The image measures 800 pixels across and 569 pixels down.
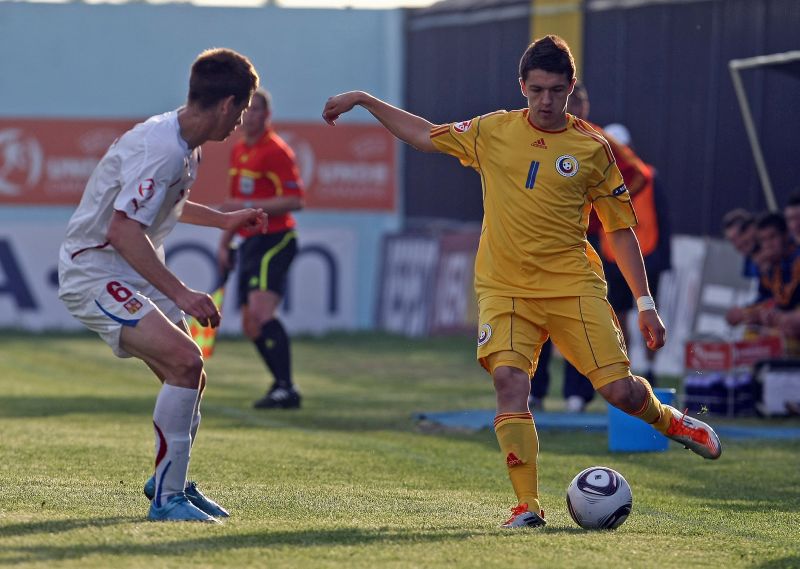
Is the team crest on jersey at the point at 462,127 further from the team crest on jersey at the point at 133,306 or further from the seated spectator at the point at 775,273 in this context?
the seated spectator at the point at 775,273

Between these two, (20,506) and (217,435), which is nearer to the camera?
(20,506)

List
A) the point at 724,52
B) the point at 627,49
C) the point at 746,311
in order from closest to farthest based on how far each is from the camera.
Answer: the point at 746,311
the point at 724,52
the point at 627,49

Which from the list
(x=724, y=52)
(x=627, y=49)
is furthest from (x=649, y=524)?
(x=627, y=49)

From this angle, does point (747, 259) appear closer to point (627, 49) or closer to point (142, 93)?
Result: point (627, 49)

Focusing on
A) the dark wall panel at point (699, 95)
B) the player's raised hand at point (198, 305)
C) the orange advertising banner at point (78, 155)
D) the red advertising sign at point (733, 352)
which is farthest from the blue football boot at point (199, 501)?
the orange advertising banner at point (78, 155)

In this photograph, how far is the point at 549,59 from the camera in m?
6.91

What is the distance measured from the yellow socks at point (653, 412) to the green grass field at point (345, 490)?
1.43 ft

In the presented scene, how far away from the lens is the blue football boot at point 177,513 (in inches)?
260

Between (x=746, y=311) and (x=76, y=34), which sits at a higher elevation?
(x=76, y=34)

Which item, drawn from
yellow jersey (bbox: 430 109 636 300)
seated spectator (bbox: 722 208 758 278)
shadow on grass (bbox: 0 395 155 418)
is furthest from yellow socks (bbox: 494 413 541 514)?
seated spectator (bbox: 722 208 758 278)

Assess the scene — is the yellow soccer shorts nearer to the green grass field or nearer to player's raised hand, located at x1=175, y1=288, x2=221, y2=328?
the green grass field

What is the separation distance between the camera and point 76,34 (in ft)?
84.5

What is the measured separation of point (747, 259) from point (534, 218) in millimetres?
8036

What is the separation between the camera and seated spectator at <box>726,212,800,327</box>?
525 inches
